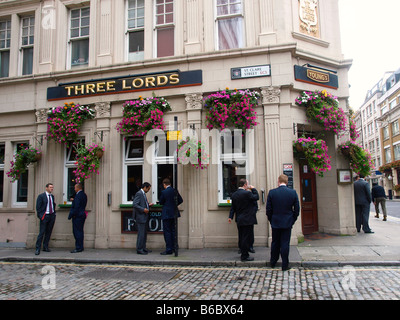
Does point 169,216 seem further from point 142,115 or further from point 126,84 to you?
point 126,84

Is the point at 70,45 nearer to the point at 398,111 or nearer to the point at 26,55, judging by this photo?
the point at 26,55

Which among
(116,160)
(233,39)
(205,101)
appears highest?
(233,39)

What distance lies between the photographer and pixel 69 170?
33.5 ft

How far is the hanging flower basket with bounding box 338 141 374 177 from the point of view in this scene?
9094 millimetres

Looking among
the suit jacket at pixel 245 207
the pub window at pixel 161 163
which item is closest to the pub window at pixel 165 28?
the pub window at pixel 161 163

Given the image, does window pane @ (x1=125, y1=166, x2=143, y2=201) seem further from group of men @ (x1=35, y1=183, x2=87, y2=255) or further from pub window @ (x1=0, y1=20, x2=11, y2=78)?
pub window @ (x1=0, y1=20, x2=11, y2=78)

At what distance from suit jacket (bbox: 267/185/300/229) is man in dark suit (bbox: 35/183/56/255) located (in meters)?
6.74

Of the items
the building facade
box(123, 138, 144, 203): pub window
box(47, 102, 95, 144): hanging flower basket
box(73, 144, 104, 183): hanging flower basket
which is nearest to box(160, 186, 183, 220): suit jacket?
box(123, 138, 144, 203): pub window

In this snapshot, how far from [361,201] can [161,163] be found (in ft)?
23.4

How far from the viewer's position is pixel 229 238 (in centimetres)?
855

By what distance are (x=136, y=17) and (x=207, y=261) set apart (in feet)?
28.5

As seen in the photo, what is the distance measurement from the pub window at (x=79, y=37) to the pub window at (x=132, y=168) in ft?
12.3

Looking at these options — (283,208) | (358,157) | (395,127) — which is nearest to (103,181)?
(283,208)
